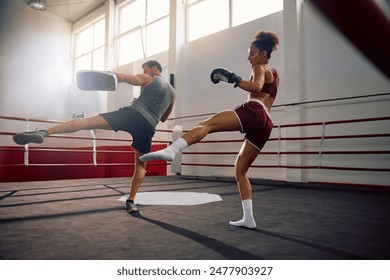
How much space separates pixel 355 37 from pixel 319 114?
4.30 metres

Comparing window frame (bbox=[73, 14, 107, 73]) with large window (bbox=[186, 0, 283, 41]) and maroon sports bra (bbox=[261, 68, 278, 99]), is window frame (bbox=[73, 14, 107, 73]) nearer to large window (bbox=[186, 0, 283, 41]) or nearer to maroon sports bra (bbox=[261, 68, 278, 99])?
large window (bbox=[186, 0, 283, 41])

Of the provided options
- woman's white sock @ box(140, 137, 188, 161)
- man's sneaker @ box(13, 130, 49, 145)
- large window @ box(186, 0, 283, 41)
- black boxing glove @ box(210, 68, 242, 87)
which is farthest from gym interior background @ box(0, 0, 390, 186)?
man's sneaker @ box(13, 130, 49, 145)

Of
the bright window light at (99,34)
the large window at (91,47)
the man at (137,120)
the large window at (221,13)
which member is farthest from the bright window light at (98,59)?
the man at (137,120)

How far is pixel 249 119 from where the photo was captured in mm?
1521

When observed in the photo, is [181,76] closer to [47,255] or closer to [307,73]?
[307,73]

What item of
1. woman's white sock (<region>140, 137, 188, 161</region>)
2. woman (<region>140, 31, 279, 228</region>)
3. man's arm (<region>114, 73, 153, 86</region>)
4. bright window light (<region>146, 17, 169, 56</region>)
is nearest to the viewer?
woman's white sock (<region>140, 137, 188, 161</region>)

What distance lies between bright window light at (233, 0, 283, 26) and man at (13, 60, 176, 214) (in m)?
3.50

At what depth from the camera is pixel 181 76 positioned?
6.16 meters

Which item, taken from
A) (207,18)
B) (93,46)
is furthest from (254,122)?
(93,46)

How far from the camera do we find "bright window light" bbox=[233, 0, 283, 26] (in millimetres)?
4941

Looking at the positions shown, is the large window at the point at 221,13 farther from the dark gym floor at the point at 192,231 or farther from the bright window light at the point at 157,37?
the dark gym floor at the point at 192,231

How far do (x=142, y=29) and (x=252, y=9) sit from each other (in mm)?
3313

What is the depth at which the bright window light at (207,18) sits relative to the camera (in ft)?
18.7

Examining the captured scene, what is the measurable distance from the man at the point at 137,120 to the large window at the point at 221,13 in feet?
11.8
